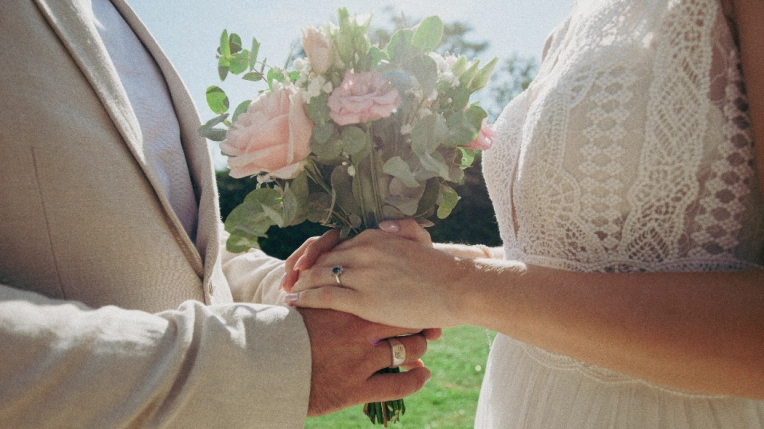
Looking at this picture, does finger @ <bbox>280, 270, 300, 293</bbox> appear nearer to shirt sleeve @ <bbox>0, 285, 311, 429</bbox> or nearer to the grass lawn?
shirt sleeve @ <bbox>0, 285, 311, 429</bbox>

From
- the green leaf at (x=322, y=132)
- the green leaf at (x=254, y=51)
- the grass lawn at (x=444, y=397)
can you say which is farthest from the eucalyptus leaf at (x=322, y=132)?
the grass lawn at (x=444, y=397)

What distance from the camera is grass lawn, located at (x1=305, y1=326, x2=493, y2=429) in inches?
216

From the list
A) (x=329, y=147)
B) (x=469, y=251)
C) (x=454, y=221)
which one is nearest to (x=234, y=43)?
(x=329, y=147)

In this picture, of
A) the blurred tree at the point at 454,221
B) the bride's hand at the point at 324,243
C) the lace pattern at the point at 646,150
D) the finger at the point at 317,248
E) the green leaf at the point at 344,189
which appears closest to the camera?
the lace pattern at the point at 646,150

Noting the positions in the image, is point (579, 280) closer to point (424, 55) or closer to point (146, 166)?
point (424, 55)

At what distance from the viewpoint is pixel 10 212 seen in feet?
5.03

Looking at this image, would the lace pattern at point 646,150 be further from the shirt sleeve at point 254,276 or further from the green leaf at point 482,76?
the shirt sleeve at point 254,276

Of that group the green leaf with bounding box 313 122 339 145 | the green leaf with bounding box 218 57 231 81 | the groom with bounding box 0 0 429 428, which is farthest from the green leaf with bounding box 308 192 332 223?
the green leaf with bounding box 218 57 231 81

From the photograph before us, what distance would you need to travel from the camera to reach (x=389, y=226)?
5.93ft

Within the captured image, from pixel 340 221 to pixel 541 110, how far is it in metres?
0.83

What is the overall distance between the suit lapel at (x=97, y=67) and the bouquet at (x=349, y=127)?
25 cm

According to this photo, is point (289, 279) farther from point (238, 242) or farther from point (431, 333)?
point (431, 333)

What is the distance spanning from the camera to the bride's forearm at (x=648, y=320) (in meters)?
1.36

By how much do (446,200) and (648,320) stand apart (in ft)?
2.62
